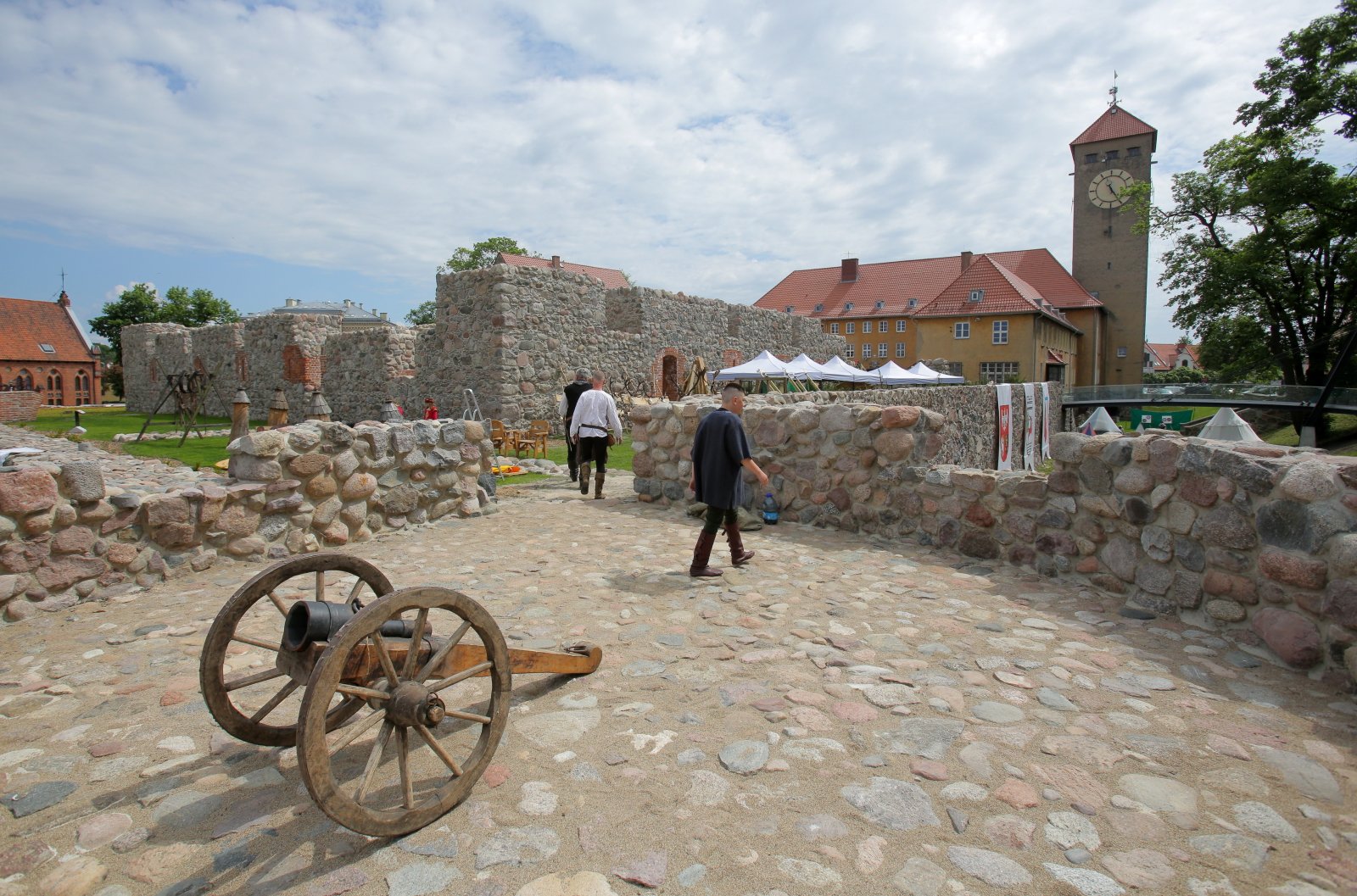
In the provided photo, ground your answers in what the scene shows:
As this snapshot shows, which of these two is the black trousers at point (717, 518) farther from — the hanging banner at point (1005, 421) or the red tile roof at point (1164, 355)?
the red tile roof at point (1164, 355)

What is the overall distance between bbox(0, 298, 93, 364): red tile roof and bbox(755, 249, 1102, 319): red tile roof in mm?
48806

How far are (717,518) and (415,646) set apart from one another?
334cm

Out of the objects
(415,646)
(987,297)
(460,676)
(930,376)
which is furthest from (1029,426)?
(987,297)

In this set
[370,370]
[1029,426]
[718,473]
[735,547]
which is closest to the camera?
[718,473]

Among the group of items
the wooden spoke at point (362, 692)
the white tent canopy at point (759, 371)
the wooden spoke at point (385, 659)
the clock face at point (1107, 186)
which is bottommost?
the wooden spoke at point (362, 692)

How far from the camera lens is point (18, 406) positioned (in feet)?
72.3

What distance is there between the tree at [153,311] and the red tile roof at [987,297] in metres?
51.8

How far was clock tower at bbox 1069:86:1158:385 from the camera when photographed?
51625mm

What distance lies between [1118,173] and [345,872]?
209 feet

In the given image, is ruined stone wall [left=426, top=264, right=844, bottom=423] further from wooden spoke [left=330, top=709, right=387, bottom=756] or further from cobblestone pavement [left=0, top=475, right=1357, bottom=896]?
wooden spoke [left=330, top=709, right=387, bottom=756]

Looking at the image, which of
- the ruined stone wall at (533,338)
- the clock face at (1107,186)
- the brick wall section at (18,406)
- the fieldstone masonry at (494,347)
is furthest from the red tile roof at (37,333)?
the clock face at (1107,186)

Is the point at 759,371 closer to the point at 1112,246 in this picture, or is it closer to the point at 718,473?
the point at 718,473

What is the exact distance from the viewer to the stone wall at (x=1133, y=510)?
3.63 meters

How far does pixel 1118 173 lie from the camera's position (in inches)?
2056
